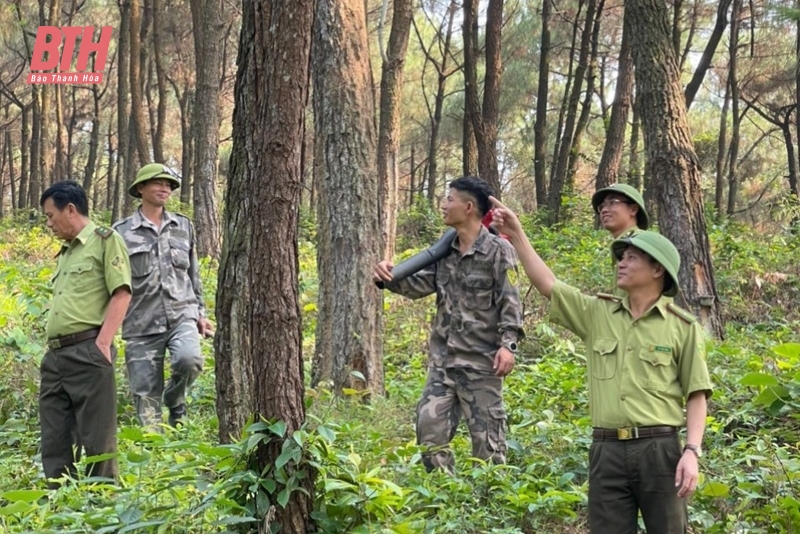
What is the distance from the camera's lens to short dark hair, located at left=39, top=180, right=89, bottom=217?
4539 millimetres

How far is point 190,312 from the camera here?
5.92 meters

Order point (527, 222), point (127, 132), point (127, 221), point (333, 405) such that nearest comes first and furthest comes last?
point (333, 405)
point (127, 221)
point (527, 222)
point (127, 132)

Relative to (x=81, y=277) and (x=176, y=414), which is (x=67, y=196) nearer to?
(x=81, y=277)

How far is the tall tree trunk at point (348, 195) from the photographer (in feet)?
19.5

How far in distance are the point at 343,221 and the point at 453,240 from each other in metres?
1.47

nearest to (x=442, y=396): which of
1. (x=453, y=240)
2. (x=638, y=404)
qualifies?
(x=453, y=240)

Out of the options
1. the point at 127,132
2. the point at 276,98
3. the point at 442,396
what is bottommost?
the point at 442,396

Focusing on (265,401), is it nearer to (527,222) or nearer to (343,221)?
(343,221)

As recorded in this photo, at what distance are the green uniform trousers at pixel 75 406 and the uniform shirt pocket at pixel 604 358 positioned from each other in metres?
2.60

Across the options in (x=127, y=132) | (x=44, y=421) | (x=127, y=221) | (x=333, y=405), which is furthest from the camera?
(x=127, y=132)

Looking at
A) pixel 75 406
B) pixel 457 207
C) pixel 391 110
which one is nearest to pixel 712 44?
pixel 391 110

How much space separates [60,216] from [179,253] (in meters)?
1.46

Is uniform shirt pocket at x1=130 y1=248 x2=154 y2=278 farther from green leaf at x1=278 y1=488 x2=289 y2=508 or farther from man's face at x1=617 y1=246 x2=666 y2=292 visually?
man's face at x1=617 y1=246 x2=666 y2=292

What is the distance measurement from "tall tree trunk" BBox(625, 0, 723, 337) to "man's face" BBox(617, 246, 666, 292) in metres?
4.47
